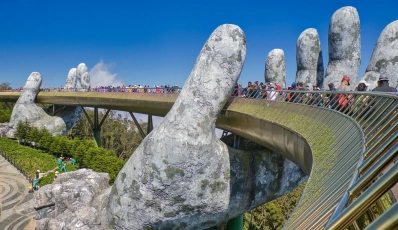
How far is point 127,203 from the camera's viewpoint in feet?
34.6

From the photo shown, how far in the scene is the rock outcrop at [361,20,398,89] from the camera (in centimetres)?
901

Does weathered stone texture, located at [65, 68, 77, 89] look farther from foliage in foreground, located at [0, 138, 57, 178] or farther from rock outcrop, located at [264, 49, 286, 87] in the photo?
rock outcrop, located at [264, 49, 286, 87]

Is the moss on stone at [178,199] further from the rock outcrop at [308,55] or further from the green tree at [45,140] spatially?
the green tree at [45,140]

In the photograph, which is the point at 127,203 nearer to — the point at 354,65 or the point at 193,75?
the point at 193,75

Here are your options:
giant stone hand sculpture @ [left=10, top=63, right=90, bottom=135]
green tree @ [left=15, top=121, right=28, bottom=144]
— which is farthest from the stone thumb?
green tree @ [left=15, top=121, right=28, bottom=144]

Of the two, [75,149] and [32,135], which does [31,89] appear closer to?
[32,135]

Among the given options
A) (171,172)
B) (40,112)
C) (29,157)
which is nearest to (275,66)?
(171,172)

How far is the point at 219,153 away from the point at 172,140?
1.62m

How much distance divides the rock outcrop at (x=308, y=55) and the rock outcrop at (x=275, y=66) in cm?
152

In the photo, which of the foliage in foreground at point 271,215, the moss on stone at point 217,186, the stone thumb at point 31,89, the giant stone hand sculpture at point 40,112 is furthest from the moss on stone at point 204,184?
the stone thumb at point 31,89

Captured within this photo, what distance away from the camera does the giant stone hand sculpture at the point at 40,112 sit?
31062mm

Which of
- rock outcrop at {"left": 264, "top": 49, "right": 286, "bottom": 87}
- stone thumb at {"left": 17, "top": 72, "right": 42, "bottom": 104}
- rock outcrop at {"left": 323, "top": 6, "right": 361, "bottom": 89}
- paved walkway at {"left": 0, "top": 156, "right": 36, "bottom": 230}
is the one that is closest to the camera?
rock outcrop at {"left": 323, "top": 6, "right": 361, "bottom": 89}

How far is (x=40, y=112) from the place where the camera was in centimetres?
3203

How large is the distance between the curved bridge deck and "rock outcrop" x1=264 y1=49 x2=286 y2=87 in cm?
315
